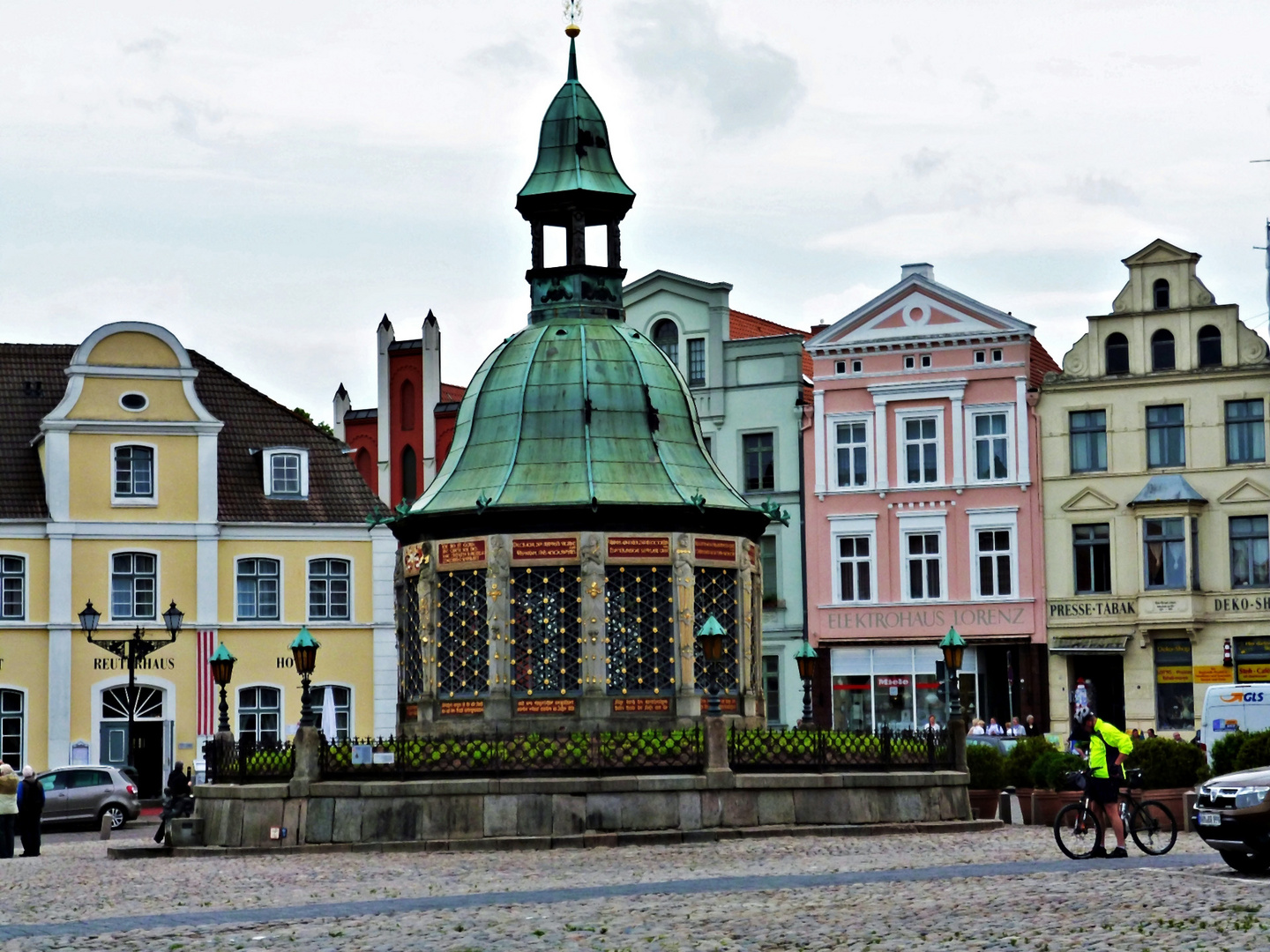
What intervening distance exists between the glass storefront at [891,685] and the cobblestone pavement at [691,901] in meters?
29.5

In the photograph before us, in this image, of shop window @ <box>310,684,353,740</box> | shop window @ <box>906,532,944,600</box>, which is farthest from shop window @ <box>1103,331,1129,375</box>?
shop window @ <box>310,684,353,740</box>

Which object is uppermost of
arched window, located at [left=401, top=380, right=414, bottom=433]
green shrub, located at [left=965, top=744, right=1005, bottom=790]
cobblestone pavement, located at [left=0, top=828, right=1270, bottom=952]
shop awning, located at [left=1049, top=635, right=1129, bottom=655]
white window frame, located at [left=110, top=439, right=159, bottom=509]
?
arched window, located at [left=401, top=380, right=414, bottom=433]

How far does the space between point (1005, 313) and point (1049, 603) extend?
7373 millimetres

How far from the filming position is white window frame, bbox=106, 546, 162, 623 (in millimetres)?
55688

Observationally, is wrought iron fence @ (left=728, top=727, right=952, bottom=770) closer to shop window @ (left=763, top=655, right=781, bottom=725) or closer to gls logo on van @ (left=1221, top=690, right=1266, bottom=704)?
gls logo on van @ (left=1221, top=690, right=1266, bottom=704)

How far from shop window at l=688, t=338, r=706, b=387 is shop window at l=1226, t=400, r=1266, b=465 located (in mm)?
13949

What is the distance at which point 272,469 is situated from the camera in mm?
58344

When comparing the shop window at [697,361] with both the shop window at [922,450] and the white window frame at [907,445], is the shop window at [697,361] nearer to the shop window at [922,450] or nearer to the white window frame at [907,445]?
the white window frame at [907,445]

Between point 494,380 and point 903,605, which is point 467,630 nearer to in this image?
point 494,380

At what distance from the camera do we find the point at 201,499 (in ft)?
186

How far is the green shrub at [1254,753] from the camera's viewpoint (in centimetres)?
3150

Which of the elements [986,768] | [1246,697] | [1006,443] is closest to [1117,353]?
[1006,443]

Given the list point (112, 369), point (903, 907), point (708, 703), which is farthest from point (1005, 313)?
point (903, 907)

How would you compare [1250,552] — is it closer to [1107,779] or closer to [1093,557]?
[1093,557]
